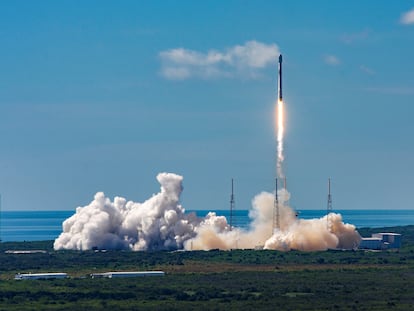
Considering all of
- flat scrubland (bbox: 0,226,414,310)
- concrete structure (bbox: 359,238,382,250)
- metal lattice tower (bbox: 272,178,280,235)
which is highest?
metal lattice tower (bbox: 272,178,280,235)

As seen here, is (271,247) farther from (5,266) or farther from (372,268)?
(5,266)

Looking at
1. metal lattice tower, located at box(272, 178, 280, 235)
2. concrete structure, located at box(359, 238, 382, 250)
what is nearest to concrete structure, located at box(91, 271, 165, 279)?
metal lattice tower, located at box(272, 178, 280, 235)

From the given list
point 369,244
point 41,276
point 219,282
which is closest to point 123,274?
point 41,276

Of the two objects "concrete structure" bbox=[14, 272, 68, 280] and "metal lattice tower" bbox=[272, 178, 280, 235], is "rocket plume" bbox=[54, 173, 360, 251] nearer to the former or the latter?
"metal lattice tower" bbox=[272, 178, 280, 235]

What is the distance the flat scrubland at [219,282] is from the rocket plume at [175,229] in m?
4.37

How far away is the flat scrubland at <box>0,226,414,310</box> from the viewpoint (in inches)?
4815

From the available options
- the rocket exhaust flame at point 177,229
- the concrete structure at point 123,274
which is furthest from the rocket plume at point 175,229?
the concrete structure at point 123,274

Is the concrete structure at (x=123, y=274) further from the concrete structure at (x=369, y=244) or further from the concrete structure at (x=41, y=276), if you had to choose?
the concrete structure at (x=369, y=244)

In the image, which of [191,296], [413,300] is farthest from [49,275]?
[413,300]

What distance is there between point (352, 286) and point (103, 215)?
59872mm

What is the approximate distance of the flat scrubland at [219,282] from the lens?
4815 inches

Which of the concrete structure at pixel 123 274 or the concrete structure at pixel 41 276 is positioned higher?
the concrete structure at pixel 123 274

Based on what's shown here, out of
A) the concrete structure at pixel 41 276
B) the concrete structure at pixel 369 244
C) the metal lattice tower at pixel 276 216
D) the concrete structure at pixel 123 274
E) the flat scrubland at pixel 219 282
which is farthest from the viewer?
the concrete structure at pixel 369 244

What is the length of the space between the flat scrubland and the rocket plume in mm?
4371
